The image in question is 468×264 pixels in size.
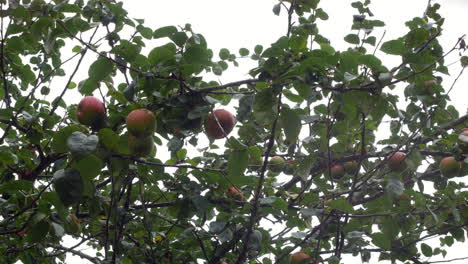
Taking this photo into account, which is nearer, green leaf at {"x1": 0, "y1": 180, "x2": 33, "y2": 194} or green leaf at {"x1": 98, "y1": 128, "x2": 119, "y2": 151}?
green leaf at {"x1": 98, "y1": 128, "x2": 119, "y2": 151}

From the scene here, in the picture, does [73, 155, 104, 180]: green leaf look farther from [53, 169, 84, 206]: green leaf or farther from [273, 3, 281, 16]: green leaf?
[273, 3, 281, 16]: green leaf

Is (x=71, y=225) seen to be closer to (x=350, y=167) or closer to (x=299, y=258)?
(x=299, y=258)

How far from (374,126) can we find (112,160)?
4.49 ft

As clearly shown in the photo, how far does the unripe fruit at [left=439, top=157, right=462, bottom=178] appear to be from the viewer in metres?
2.36

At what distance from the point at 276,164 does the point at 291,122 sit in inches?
42.3

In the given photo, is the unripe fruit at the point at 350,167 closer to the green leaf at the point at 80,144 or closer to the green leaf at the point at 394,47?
the green leaf at the point at 394,47

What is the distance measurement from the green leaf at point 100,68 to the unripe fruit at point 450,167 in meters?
1.71

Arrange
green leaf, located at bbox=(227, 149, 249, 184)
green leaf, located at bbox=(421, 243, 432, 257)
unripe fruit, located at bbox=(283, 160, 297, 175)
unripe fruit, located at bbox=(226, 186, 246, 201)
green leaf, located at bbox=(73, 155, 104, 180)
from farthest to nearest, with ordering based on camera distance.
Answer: unripe fruit, located at bbox=(283, 160, 297, 175)
green leaf, located at bbox=(421, 243, 432, 257)
unripe fruit, located at bbox=(226, 186, 246, 201)
green leaf, located at bbox=(227, 149, 249, 184)
green leaf, located at bbox=(73, 155, 104, 180)

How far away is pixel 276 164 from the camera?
9.18 ft

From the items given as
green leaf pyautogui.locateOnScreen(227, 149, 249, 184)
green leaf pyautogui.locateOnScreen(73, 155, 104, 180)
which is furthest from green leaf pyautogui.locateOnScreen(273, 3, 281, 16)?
green leaf pyautogui.locateOnScreen(73, 155, 104, 180)

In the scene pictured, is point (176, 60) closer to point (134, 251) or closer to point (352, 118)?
point (352, 118)

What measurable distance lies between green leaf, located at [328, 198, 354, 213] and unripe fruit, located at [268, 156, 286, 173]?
813mm

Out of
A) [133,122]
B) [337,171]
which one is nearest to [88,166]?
[133,122]

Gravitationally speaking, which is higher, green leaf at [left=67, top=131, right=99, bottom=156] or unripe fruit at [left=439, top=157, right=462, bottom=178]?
unripe fruit at [left=439, top=157, right=462, bottom=178]
